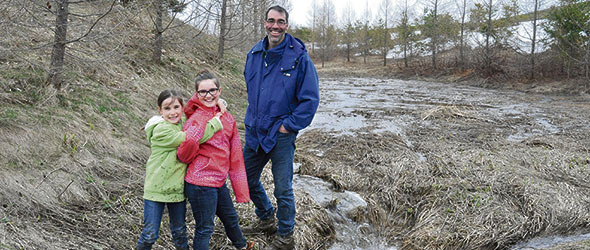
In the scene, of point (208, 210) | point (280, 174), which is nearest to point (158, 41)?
point (280, 174)

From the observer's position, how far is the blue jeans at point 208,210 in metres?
3.05

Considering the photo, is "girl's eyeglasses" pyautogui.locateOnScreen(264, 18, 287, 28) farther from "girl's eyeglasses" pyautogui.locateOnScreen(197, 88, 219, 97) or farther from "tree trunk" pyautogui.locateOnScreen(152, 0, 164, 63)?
"tree trunk" pyautogui.locateOnScreen(152, 0, 164, 63)

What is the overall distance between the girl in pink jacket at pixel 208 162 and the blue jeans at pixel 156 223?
0.38 ft

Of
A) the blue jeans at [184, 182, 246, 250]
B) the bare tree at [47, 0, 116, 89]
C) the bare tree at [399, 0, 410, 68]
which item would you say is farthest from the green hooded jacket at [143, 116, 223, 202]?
the bare tree at [399, 0, 410, 68]

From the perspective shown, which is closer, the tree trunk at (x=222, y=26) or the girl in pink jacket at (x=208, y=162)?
the girl in pink jacket at (x=208, y=162)

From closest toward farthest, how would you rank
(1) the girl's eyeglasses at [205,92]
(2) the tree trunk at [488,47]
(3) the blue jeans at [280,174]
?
(1) the girl's eyeglasses at [205,92], (3) the blue jeans at [280,174], (2) the tree trunk at [488,47]

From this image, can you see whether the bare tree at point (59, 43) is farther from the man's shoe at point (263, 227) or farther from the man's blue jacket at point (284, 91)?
the man's shoe at point (263, 227)

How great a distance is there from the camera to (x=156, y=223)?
9.77ft

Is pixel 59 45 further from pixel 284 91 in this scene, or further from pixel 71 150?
pixel 284 91

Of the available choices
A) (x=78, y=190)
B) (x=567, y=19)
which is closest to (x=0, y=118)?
(x=78, y=190)

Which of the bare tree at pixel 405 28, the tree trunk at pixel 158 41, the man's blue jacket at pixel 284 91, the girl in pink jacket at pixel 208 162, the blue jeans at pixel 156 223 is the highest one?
the bare tree at pixel 405 28

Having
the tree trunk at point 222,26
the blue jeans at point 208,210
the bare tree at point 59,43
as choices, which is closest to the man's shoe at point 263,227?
the blue jeans at point 208,210

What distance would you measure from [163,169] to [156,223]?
0.41m

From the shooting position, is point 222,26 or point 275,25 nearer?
point 275,25
